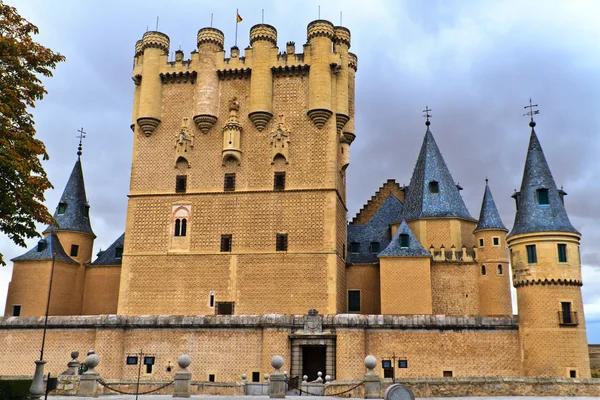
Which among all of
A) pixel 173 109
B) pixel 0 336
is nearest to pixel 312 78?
pixel 173 109

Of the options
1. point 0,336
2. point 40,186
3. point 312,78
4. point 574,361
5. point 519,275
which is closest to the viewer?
point 40,186

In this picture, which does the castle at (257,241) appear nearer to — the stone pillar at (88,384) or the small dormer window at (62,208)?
the small dormer window at (62,208)

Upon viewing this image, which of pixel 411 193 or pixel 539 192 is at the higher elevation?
pixel 411 193

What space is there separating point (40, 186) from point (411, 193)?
24807 millimetres

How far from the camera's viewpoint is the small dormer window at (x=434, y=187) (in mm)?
36906

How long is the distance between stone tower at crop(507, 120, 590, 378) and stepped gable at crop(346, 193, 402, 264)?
10.7 m

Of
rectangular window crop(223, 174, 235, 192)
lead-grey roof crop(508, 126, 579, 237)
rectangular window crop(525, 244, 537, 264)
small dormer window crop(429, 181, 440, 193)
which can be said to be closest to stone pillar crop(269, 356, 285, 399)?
rectangular window crop(525, 244, 537, 264)

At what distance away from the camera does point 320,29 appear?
35.2 meters

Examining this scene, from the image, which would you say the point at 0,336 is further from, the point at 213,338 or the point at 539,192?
the point at 539,192

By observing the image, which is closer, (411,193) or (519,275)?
(519,275)

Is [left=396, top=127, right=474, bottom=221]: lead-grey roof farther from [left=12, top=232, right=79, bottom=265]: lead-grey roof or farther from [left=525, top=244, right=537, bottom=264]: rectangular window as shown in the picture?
[left=12, top=232, right=79, bottom=265]: lead-grey roof

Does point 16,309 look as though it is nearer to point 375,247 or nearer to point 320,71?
point 375,247

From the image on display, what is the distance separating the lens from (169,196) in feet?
114

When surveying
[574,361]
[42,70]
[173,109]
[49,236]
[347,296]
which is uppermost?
[173,109]
